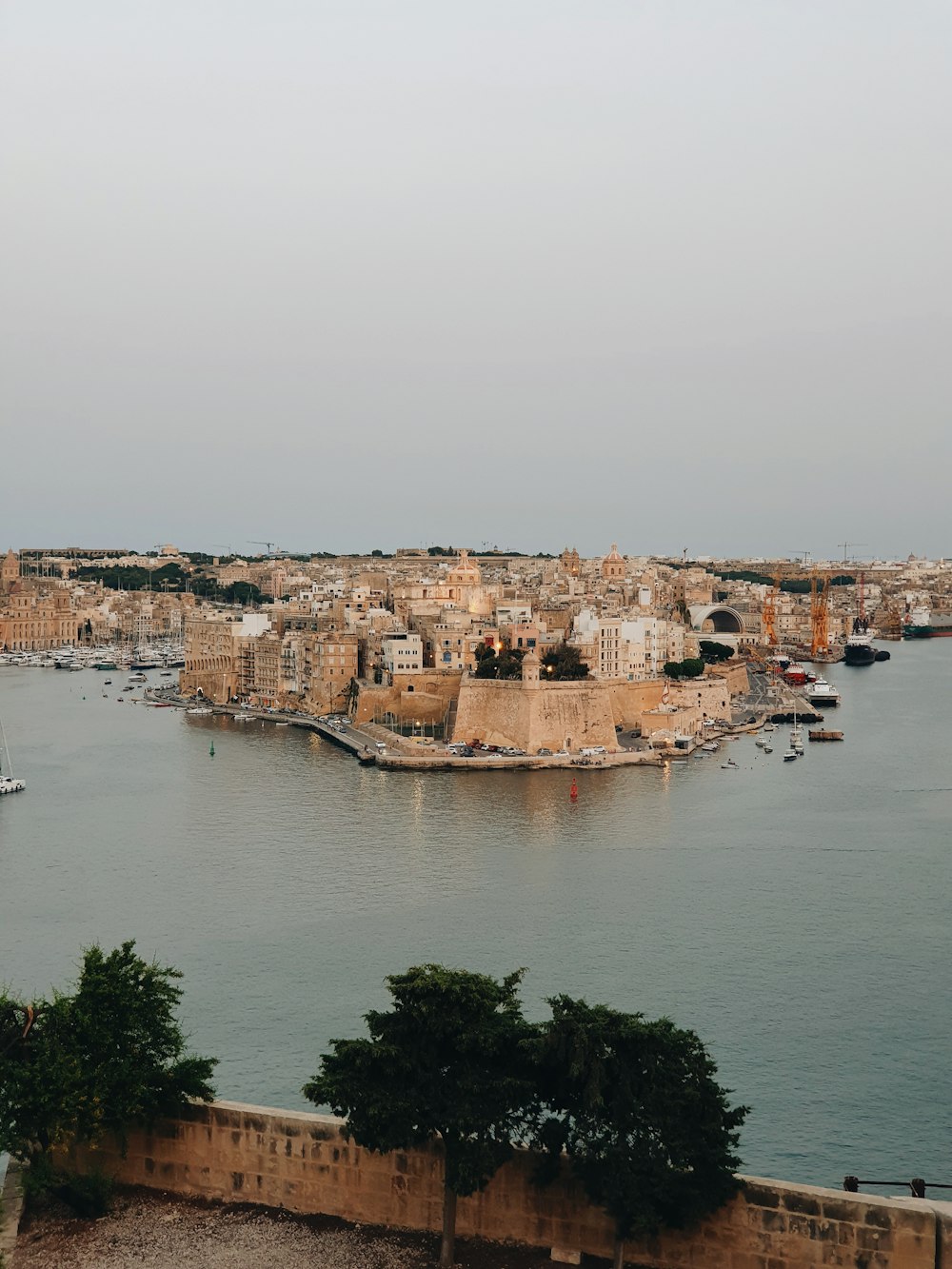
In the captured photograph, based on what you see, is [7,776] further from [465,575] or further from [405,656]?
[465,575]

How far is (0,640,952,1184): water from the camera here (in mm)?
7102

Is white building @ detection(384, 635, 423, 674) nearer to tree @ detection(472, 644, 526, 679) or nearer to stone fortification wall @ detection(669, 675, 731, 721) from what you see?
tree @ detection(472, 644, 526, 679)

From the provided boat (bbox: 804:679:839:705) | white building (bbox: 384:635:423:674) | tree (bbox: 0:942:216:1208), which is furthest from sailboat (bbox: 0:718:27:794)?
boat (bbox: 804:679:839:705)

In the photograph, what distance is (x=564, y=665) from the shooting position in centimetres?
1981

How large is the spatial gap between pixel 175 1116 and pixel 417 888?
6.51 metres

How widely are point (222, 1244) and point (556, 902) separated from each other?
659 cm

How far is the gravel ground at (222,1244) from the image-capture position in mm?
4191

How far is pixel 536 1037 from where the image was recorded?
4.40 meters

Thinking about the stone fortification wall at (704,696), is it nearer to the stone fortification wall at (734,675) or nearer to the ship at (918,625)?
the stone fortification wall at (734,675)

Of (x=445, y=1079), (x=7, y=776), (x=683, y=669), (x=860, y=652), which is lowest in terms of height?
(x=7, y=776)

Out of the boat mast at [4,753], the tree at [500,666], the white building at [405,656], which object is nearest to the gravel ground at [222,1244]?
the boat mast at [4,753]

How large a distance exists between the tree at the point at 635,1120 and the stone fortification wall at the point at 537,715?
14044 mm

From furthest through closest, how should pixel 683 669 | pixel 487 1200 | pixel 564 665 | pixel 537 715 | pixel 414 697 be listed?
pixel 683 669, pixel 414 697, pixel 564 665, pixel 537 715, pixel 487 1200

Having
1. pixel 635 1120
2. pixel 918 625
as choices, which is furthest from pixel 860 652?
pixel 635 1120
